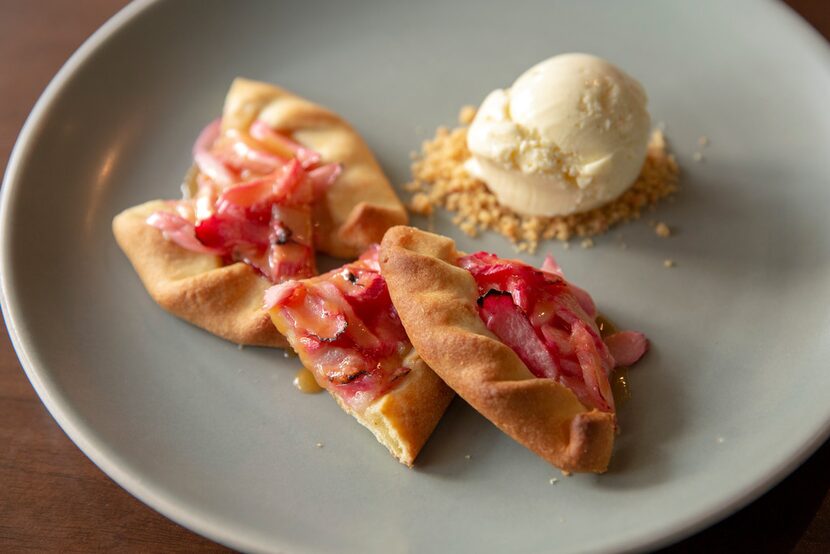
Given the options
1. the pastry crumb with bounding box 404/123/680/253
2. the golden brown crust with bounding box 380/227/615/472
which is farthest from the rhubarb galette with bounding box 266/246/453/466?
the pastry crumb with bounding box 404/123/680/253

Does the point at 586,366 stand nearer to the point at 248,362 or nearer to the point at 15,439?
the point at 248,362

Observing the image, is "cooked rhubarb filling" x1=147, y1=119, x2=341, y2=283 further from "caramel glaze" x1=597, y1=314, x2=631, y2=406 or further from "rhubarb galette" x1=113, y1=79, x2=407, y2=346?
"caramel glaze" x1=597, y1=314, x2=631, y2=406

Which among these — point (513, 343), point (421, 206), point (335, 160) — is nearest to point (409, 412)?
point (513, 343)

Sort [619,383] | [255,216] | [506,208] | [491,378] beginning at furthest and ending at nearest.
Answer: [506,208] < [255,216] < [619,383] < [491,378]

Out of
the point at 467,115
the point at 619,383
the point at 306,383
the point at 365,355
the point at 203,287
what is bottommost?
the point at 619,383

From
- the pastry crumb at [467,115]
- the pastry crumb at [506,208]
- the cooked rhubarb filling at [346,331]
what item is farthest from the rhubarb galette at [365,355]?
the pastry crumb at [467,115]

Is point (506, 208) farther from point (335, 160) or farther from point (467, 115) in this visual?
point (335, 160)

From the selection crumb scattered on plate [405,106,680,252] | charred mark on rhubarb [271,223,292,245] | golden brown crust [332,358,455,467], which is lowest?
golden brown crust [332,358,455,467]
